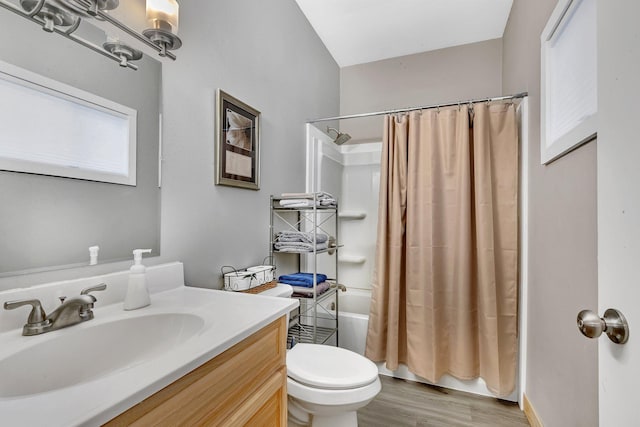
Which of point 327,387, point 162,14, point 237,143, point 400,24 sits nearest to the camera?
point 162,14

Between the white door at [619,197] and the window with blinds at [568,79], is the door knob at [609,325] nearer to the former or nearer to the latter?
the white door at [619,197]

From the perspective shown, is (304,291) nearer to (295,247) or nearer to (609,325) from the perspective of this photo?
(295,247)

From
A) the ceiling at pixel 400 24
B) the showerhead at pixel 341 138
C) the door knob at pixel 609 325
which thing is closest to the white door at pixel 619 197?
the door knob at pixel 609 325

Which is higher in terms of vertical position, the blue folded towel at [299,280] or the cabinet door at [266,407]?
the blue folded towel at [299,280]

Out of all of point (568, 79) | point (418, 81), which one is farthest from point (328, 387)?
point (418, 81)

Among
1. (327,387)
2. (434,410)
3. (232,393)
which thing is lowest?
(434,410)

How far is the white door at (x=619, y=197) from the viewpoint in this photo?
52 centimetres

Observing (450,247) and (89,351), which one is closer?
(89,351)

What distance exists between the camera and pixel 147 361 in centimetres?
67

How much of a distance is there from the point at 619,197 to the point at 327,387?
114 centimetres

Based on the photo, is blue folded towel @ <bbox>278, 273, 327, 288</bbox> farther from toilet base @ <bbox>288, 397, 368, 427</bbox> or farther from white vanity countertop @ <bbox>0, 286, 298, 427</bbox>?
white vanity countertop @ <bbox>0, 286, 298, 427</bbox>

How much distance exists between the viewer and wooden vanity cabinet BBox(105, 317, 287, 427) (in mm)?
568

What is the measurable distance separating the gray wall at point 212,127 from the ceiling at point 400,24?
0.31 m

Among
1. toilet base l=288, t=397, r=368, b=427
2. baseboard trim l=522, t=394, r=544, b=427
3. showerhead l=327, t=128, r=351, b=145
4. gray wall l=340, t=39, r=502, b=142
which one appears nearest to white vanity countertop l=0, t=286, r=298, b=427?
toilet base l=288, t=397, r=368, b=427
